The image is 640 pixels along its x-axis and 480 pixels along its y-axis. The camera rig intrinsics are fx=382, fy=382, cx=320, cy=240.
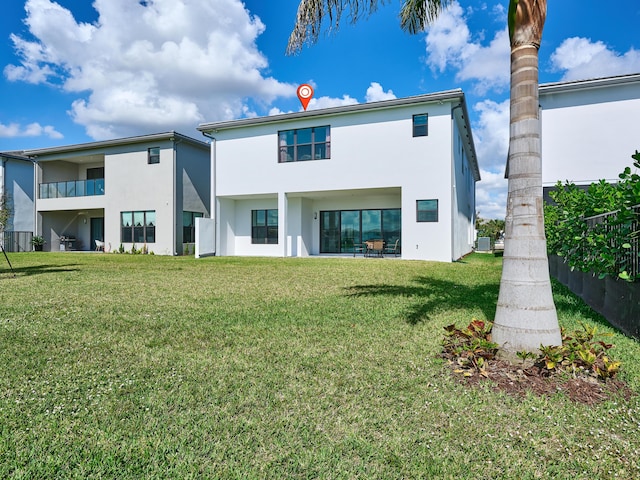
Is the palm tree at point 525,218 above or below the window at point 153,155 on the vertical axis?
below

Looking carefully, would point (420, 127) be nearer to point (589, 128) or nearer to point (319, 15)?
point (589, 128)

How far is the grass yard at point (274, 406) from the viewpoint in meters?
2.33

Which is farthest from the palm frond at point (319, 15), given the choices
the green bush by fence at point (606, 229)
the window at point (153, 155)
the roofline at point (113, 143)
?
the window at point (153, 155)

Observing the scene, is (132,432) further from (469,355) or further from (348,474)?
(469,355)

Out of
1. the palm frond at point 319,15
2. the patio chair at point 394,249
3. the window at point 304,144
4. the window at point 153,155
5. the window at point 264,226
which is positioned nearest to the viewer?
the palm frond at point 319,15

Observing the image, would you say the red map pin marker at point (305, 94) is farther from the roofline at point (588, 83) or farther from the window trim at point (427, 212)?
the roofline at point (588, 83)

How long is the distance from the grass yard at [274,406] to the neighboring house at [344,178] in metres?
11.2

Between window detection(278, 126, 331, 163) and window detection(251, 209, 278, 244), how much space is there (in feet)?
11.2

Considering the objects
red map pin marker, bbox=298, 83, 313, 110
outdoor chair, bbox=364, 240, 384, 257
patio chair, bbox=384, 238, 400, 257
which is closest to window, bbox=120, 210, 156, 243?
red map pin marker, bbox=298, 83, 313, 110

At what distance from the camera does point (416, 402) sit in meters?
3.14

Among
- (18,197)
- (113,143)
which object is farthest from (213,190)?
(18,197)

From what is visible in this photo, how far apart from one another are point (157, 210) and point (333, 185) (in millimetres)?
10880

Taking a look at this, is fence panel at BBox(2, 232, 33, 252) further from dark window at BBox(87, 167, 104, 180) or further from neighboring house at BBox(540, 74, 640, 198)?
neighboring house at BBox(540, 74, 640, 198)

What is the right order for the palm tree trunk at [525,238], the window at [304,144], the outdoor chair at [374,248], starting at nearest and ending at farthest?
1. the palm tree trunk at [525,238]
2. the window at [304,144]
3. the outdoor chair at [374,248]
